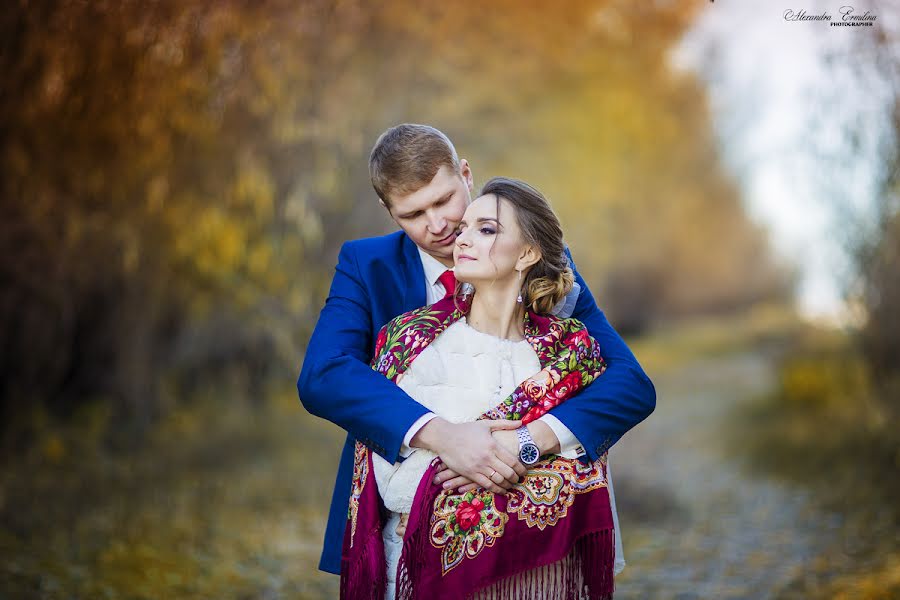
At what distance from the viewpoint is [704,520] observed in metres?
6.95

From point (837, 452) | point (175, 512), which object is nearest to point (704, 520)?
point (837, 452)

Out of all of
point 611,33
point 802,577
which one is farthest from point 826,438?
point 611,33

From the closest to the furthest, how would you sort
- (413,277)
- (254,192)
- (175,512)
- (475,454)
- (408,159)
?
(475,454) → (408,159) → (413,277) → (175,512) → (254,192)

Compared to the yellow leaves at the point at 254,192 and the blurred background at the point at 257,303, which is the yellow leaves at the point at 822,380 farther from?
the yellow leaves at the point at 254,192

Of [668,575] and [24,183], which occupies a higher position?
[24,183]

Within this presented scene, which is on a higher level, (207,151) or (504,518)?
(207,151)

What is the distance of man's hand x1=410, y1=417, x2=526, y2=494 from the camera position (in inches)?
83.0

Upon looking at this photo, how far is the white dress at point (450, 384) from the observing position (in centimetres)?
222

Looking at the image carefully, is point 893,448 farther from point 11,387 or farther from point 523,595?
point 11,387

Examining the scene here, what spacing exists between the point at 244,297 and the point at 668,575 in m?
3.86

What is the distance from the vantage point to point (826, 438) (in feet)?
27.0

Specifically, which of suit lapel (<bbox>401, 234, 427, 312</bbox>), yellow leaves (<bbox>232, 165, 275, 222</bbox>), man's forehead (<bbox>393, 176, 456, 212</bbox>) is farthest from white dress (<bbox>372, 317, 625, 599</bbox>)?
yellow leaves (<bbox>232, 165, 275, 222</bbox>)

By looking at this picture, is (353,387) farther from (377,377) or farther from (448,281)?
(448,281)

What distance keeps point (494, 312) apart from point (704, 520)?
522cm
